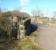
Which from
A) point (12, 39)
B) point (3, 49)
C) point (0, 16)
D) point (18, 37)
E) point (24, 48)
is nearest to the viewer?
point (0, 16)

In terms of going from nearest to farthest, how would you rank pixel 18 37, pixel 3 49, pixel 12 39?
pixel 3 49 → pixel 12 39 → pixel 18 37

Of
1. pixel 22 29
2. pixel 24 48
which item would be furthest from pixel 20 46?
pixel 22 29

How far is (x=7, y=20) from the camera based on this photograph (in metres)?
11.1

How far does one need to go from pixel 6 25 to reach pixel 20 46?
64.8 inches

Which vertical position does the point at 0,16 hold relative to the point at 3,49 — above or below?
above

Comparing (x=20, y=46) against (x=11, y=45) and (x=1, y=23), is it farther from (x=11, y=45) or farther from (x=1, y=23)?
(x=1, y=23)

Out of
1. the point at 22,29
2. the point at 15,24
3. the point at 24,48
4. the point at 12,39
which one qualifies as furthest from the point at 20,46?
the point at 22,29

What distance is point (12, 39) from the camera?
12.9 m

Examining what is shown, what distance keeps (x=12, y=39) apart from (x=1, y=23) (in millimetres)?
2832

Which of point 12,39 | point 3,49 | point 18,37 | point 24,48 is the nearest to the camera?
point 3,49

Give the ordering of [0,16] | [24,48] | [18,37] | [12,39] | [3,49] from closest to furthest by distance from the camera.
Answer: [0,16] → [3,49] → [24,48] → [12,39] → [18,37]

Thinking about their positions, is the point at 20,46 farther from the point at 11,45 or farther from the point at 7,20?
the point at 7,20

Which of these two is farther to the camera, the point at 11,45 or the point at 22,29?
the point at 22,29

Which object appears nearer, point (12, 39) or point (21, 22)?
point (12, 39)
